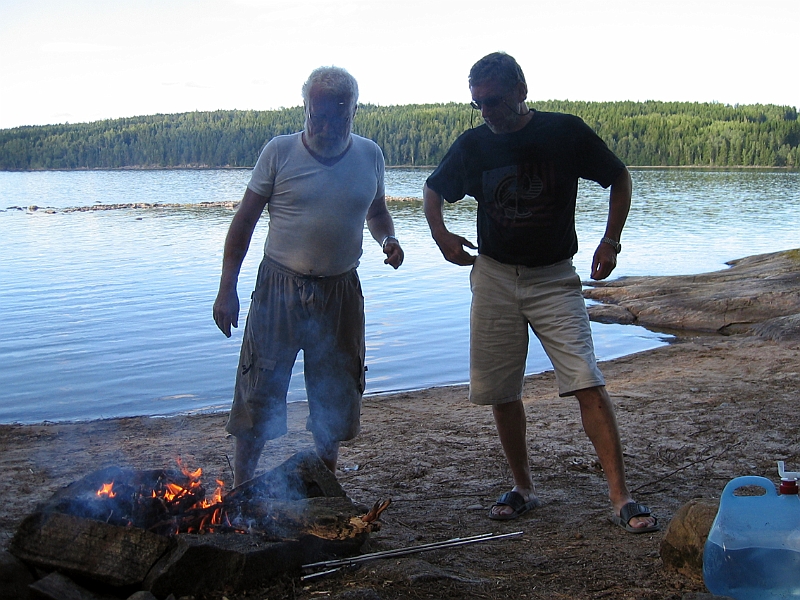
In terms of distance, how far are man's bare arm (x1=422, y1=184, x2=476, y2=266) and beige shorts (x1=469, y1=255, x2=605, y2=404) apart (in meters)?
0.14

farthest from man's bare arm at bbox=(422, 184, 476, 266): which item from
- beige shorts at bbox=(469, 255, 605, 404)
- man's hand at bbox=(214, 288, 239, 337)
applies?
man's hand at bbox=(214, 288, 239, 337)

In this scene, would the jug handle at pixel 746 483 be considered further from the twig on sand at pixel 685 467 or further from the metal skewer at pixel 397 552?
the twig on sand at pixel 685 467

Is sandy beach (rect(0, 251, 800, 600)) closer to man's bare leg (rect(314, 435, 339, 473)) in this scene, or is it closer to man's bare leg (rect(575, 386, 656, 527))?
man's bare leg (rect(575, 386, 656, 527))

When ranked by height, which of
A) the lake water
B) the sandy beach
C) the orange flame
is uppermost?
the orange flame

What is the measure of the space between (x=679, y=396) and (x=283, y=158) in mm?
4509

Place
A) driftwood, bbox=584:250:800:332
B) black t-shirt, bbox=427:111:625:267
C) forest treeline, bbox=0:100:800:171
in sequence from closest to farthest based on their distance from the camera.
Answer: black t-shirt, bbox=427:111:625:267 → driftwood, bbox=584:250:800:332 → forest treeline, bbox=0:100:800:171

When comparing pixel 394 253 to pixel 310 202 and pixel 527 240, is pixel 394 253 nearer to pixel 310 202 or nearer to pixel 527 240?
pixel 310 202

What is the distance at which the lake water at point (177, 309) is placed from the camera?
901cm

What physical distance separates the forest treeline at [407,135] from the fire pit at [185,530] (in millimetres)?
96443

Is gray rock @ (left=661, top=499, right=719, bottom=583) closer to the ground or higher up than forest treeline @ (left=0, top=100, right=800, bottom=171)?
closer to the ground

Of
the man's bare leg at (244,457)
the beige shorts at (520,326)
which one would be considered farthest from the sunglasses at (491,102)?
the man's bare leg at (244,457)

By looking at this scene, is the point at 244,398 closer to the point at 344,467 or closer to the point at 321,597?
the point at 321,597

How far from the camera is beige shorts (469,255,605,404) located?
3.91 meters

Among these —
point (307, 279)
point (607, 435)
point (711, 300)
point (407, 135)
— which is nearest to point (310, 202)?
point (307, 279)
